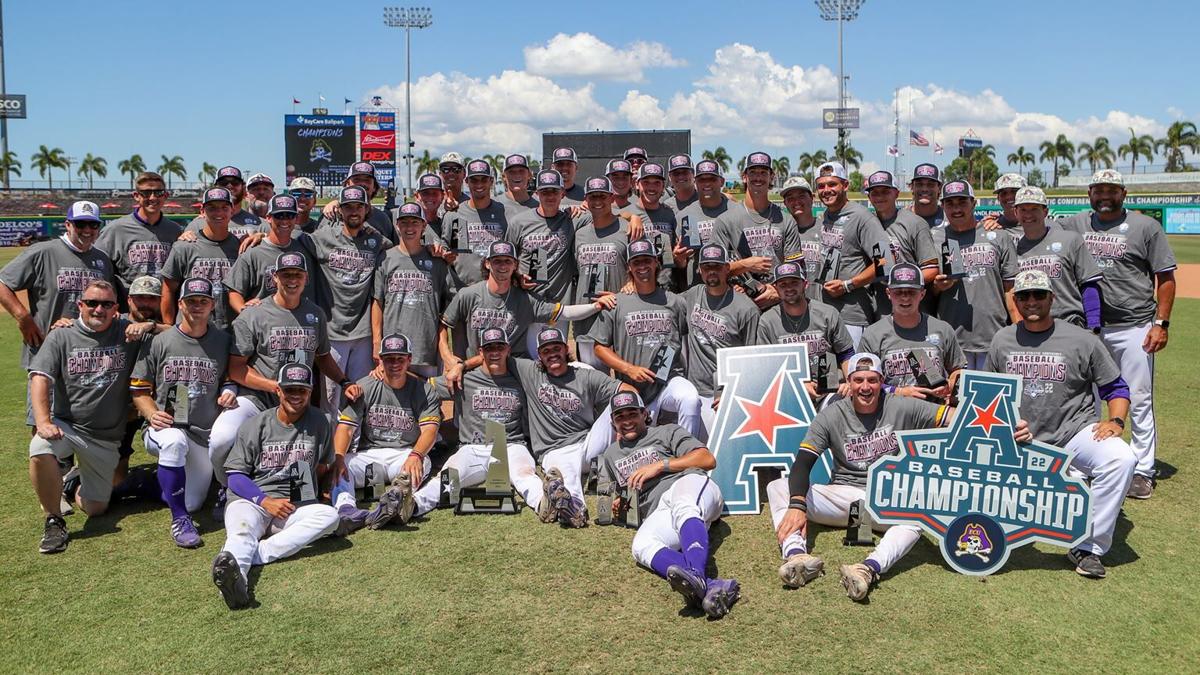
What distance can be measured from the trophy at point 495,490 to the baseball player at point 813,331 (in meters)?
2.39

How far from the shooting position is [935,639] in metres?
4.64

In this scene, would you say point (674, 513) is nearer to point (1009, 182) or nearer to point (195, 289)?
point (195, 289)

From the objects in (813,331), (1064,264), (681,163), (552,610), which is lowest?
(552,610)

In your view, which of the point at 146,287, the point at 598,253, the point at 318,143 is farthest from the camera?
the point at 318,143

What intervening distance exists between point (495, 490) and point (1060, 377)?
418cm

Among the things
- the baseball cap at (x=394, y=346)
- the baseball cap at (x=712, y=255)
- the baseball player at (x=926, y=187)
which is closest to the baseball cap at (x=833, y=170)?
the baseball player at (x=926, y=187)

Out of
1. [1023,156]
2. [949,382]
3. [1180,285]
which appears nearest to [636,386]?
[949,382]

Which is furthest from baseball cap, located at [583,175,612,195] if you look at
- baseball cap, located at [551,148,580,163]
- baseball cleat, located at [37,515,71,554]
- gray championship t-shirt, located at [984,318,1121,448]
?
baseball cleat, located at [37,515,71,554]

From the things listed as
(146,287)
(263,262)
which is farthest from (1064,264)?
(146,287)

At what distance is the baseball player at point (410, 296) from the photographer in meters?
7.87

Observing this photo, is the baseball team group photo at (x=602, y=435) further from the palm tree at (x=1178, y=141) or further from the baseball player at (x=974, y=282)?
the palm tree at (x=1178, y=141)

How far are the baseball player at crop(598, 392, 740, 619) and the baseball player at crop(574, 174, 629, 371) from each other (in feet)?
4.73

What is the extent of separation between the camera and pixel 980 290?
730cm

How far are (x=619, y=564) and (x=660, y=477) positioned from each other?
74 cm
